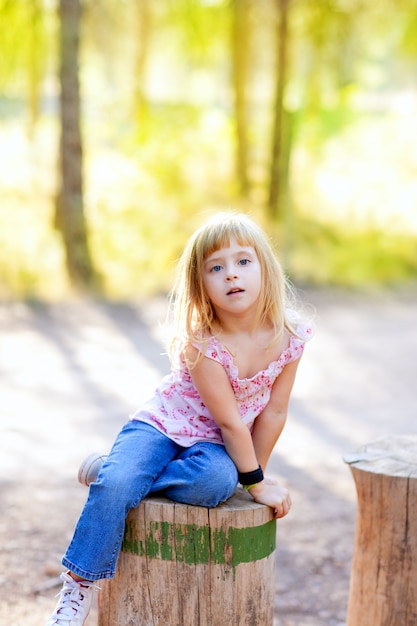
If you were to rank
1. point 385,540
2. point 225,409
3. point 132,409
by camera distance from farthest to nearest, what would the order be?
point 132,409, point 385,540, point 225,409

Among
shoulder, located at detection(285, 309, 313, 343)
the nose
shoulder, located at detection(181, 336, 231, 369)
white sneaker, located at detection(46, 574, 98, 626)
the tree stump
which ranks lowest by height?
white sneaker, located at detection(46, 574, 98, 626)

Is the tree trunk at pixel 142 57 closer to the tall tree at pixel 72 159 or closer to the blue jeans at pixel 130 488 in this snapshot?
the tall tree at pixel 72 159

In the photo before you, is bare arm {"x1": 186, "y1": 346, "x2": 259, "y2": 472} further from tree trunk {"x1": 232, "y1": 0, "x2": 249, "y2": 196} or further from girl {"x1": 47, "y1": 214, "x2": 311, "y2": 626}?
tree trunk {"x1": 232, "y1": 0, "x2": 249, "y2": 196}

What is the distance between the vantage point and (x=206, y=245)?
2367 mm

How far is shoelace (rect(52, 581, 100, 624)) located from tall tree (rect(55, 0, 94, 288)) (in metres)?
7.11

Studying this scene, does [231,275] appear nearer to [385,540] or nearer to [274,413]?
[274,413]

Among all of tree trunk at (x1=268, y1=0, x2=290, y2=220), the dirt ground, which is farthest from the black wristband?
tree trunk at (x1=268, y1=0, x2=290, y2=220)

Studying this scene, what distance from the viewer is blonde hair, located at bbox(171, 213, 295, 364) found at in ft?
7.78

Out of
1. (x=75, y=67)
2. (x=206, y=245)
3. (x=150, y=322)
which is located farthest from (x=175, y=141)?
(x=206, y=245)

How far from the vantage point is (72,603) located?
7.43ft

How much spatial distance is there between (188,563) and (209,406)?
43 centimetres

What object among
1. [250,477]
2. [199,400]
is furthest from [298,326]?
[250,477]

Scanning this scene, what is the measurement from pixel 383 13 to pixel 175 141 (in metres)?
3.90

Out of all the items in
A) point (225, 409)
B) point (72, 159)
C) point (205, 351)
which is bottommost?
point (225, 409)
